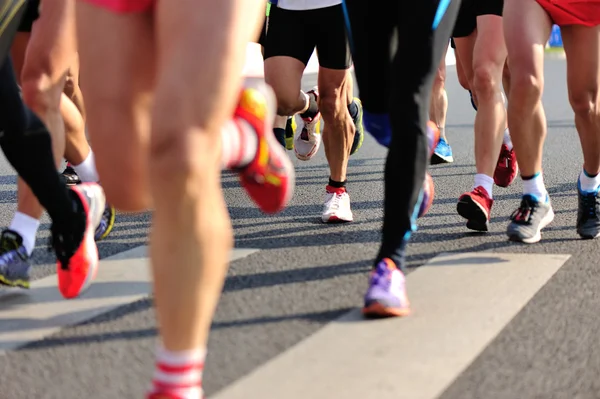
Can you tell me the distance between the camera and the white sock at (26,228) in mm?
4293

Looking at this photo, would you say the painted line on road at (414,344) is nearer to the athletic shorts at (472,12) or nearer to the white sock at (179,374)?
the white sock at (179,374)

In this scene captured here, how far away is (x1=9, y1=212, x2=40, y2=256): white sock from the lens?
4293 mm

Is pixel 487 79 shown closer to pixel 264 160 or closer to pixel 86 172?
pixel 86 172

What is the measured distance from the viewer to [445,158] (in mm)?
8375

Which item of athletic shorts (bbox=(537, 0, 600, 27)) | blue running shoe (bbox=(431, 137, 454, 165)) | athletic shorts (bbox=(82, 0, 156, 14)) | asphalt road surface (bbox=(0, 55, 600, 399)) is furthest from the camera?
blue running shoe (bbox=(431, 137, 454, 165))

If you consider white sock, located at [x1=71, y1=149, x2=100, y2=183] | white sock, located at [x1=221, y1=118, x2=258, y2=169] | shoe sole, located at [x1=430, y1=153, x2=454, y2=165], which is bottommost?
shoe sole, located at [x1=430, y1=153, x2=454, y2=165]

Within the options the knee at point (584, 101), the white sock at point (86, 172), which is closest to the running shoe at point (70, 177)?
the white sock at point (86, 172)

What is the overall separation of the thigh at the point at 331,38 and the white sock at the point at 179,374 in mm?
3579

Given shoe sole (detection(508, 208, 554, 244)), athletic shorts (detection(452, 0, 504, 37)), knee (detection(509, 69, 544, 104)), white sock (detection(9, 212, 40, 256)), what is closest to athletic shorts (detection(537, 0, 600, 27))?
knee (detection(509, 69, 544, 104))

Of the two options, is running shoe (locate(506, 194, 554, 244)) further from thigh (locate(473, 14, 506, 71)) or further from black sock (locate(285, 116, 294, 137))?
black sock (locate(285, 116, 294, 137))

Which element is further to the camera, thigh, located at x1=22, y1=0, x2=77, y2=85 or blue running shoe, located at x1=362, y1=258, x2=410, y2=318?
thigh, located at x1=22, y1=0, x2=77, y2=85

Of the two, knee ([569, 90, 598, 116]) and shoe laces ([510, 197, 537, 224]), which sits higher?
knee ([569, 90, 598, 116])

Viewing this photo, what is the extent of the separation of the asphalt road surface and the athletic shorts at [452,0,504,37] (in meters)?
1.11

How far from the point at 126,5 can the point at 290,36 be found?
10.5 ft
